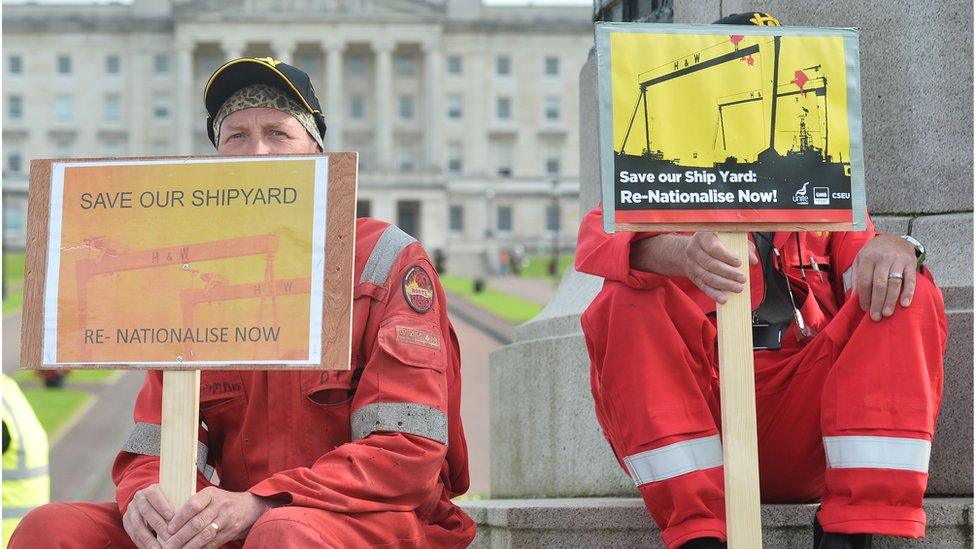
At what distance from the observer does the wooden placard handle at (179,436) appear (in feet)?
9.42

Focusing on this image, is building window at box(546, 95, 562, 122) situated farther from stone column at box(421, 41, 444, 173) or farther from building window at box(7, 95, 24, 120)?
building window at box(7, 95, 24, 120)

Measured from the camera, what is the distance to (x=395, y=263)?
10.5 feet

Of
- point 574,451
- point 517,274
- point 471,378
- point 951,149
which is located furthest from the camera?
point 517,274

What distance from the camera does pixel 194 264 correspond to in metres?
2.96

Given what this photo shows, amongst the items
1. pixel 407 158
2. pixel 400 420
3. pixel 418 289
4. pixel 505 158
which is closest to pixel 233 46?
pixel 407 158

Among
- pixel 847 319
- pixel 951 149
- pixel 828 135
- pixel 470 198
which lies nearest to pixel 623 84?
pixel 828 135

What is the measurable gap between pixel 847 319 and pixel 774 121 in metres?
0.52

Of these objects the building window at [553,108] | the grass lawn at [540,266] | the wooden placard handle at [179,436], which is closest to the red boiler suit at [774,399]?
the wooden placard handle at [179,436]

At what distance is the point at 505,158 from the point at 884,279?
2870 inches

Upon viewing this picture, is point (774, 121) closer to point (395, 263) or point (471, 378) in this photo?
point (395, 263)

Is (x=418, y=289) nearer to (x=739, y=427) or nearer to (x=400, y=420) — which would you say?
(x=400, y=420)

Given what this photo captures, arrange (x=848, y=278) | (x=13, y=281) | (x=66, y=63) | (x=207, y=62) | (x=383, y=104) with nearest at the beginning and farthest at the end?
(x=848, y=278) → (x=13, y=281) → (x=383, y=104) → (x=66, y=63) → (x=207, y=62)

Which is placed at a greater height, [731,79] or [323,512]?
[731,79]

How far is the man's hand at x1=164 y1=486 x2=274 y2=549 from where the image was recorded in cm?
275
